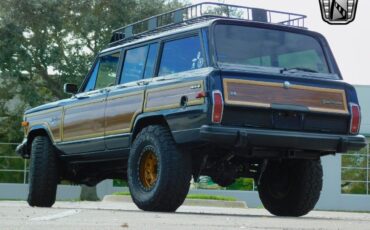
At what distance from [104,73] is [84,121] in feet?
2.64

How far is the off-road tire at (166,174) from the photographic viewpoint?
10578 mm

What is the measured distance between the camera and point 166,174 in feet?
34.7

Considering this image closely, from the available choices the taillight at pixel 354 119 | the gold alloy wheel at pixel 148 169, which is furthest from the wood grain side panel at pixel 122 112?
the taillight at pixel 354 119

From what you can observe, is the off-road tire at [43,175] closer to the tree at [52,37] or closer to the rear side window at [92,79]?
the rear side window at [92,79]

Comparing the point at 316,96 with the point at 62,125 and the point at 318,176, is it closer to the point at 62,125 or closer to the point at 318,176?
the point at 318,176

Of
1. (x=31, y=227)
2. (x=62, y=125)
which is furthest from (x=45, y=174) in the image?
(x=31, y=227)

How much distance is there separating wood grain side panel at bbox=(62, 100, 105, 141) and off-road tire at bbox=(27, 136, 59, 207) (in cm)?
46

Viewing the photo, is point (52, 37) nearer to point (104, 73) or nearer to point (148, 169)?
point (104, 73)

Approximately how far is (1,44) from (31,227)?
2436 centimetres

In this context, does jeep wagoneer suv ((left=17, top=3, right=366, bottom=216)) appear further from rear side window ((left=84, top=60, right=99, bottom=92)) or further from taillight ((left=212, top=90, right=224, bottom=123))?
rear side window ((left=84, top=60, right=99, bottom=92))

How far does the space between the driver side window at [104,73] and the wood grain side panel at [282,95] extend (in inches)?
107

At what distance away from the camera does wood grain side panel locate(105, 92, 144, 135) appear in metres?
11.5

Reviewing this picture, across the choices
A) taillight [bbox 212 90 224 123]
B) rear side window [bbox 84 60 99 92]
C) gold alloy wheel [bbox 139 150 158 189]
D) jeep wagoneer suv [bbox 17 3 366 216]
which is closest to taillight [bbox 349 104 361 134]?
jeep wagoneer suv [bbox 17 3 366 216]

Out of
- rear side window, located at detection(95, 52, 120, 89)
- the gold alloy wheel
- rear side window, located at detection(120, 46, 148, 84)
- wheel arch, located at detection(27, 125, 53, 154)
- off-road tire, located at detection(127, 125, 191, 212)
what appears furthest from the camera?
wheel arch, located at detection(27, 125, 53, 154)
